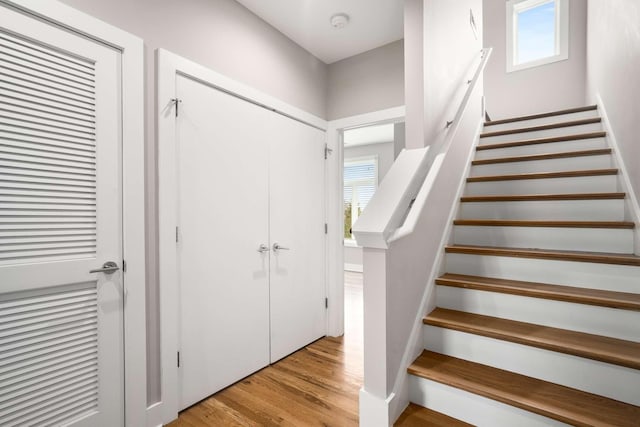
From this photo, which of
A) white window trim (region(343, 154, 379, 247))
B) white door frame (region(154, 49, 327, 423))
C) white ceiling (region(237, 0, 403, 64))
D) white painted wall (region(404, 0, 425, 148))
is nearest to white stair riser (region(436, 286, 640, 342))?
white painted wall (region(404, 0, 425, 148))

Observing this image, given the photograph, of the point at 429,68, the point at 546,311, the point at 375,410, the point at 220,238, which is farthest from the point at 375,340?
the point at 429,68

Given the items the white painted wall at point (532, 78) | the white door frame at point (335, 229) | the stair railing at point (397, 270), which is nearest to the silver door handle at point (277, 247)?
the white door frame at point (335, 229)

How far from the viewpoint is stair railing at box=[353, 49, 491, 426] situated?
126 centimetres

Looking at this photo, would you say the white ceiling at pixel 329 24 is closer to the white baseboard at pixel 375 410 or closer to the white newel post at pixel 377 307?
the white newel post at pixel 377 307

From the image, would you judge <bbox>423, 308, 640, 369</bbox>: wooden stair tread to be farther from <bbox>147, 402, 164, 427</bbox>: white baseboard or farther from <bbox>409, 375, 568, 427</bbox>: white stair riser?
<bbox>147, 402, 164, 427</bbox>: white baseboard

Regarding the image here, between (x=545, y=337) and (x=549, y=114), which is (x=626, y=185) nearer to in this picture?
(x=545, y=337)

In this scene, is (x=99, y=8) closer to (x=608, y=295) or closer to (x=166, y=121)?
(x=166, y=121)

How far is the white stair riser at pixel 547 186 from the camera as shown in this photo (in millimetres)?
1860

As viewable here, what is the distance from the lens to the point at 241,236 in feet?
7.18

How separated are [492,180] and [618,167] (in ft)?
2.21

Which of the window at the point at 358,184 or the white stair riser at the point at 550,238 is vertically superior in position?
the window at the point at 358,184

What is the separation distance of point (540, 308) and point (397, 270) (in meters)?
0.74

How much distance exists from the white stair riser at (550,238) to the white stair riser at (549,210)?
0.16 meters

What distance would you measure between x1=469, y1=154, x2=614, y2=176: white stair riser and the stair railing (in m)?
0.84
